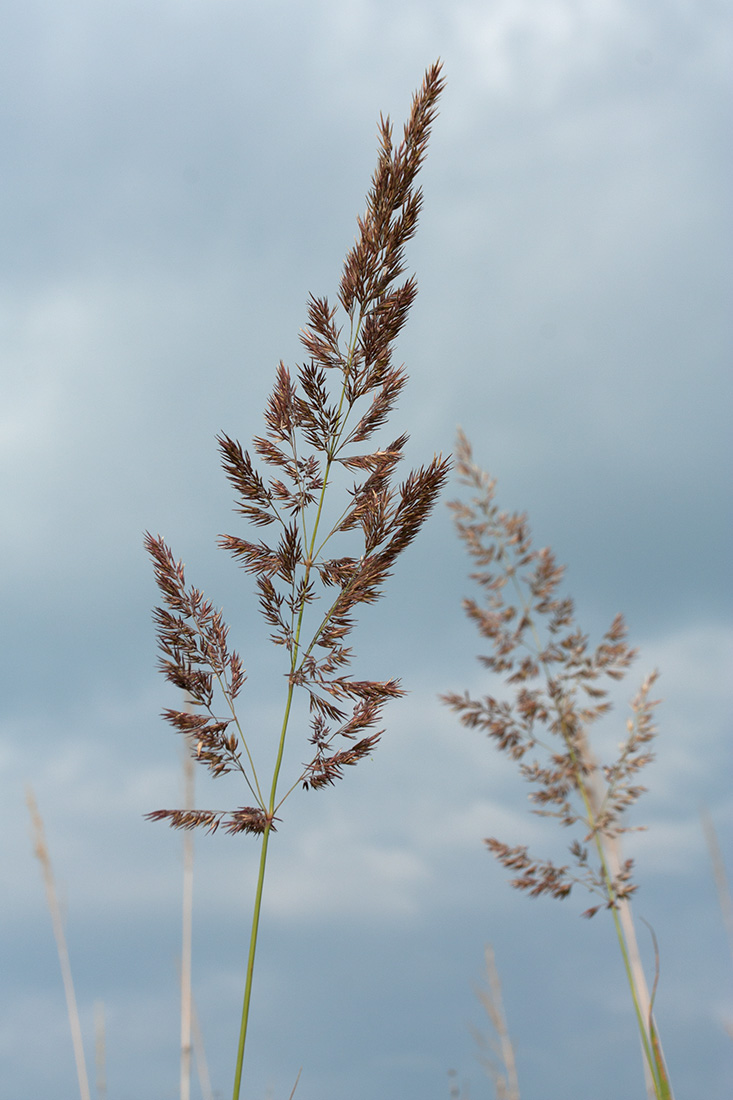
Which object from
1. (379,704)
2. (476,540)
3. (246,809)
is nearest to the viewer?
(246,809)

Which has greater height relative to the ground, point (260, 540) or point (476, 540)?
point (476, 540)

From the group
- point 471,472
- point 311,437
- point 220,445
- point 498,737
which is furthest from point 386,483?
point 471,472

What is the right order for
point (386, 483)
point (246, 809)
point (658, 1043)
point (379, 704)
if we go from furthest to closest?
point (658, 1043) < point (386, 483) < point (379, 704) < point (246, 809)

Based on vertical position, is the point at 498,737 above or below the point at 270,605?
above

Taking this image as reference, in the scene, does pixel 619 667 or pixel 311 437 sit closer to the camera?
pixel 311 437

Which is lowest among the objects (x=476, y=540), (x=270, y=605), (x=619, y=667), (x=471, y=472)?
(x=270, y=605)

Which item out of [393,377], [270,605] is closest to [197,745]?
[270,605]

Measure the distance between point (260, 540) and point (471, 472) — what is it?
11.4ft

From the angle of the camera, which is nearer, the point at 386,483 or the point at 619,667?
the point at 386,483

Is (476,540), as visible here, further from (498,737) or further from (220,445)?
(220,445)

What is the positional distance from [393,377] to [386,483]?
0.93ft

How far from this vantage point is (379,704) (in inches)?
82.4

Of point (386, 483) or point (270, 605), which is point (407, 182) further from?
point (270, 605)

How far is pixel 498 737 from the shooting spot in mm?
4883
